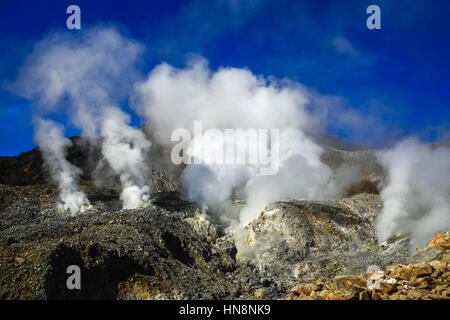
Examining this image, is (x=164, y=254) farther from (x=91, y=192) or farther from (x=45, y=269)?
(x=91, y=192)

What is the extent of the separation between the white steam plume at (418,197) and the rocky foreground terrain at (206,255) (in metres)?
1.17

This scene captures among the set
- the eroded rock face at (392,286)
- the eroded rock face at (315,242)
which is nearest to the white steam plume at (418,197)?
the eroded rock face at (315,242)

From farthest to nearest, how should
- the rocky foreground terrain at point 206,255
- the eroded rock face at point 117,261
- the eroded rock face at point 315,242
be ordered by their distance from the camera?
the eroded rock face at point 315,242
the eroded rock face at point 117,261
the rocky foreground terrain at point 206,255

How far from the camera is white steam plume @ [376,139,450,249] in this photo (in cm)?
1984

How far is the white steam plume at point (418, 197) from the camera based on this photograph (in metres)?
19.8

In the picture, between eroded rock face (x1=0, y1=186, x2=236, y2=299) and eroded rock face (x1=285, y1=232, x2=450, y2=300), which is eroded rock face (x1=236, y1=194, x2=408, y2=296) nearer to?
eroded rock face (x1=0, y1=186, x2=236, y2=299)

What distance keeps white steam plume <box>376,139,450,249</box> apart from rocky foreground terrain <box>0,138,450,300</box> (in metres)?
1.17

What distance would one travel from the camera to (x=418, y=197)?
2316cm

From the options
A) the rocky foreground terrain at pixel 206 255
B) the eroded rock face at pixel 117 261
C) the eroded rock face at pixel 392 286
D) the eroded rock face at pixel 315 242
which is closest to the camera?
the eroded rock face at pixel 392 286

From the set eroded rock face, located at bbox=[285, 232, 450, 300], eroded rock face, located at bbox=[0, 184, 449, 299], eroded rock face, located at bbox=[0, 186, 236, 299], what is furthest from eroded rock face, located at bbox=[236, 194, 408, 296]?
eroded rock face, located at bbox=[285, 232, 450, 300]

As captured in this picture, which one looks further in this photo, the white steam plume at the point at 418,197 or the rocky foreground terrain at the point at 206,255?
the white steam plume at the point at 418,197

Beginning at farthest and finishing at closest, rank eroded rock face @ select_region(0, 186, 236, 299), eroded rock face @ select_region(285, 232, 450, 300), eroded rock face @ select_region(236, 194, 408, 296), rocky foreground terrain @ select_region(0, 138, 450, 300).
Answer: eroded rock face @ select_region(236, 194, 408, 296)
eroded rock face @ select_region(0, 186, 236, 299)
rocky foreground terrain @ select_region(0, 138, 450, 300)
eroded rock face @ select_region(285, 232, 450, 300)

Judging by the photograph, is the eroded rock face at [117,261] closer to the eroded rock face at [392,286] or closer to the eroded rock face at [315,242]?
the eroded rock face at [315,242]
